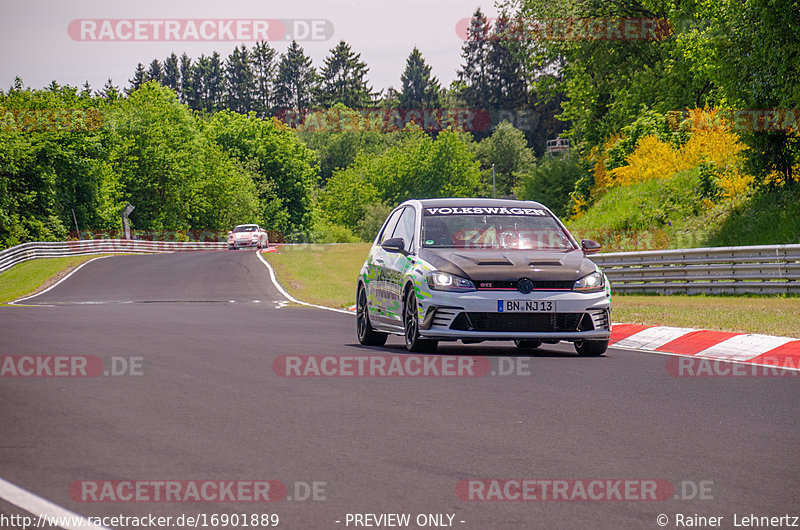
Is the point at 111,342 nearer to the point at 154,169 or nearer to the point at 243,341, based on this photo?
the point at 243,341

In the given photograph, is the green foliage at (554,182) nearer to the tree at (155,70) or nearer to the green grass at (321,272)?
the green grass at (321,272)

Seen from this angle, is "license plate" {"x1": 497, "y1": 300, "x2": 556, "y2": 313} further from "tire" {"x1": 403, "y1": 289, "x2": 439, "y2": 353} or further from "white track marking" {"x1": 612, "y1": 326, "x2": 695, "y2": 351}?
"white track marking" {"x1": 612, "y1": 326, "x2": 695, "y2": 351}

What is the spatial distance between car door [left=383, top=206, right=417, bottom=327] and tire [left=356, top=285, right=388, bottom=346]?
70cm

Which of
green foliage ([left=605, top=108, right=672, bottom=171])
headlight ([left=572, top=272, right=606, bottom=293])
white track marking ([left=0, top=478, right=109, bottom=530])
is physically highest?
green foliage ([left=605, top=108, right=672, bottom=171])

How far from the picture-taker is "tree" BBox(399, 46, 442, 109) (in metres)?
169

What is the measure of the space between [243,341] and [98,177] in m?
74.4

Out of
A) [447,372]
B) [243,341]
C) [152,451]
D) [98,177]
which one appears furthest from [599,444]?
[98,177]

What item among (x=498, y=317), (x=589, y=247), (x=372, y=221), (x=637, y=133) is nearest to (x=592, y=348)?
(x=589, y=247)

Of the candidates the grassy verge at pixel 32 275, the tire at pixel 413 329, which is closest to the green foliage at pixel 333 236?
the grassy verge at pixel 32 275

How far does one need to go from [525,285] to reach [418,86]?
160 meters

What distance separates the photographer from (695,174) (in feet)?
129

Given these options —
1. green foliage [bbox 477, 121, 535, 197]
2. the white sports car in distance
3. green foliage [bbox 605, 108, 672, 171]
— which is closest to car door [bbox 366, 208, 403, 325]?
green foliage [bbox 605, 108, 672, 171]

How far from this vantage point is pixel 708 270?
24.6m

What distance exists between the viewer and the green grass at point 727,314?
1430cm
